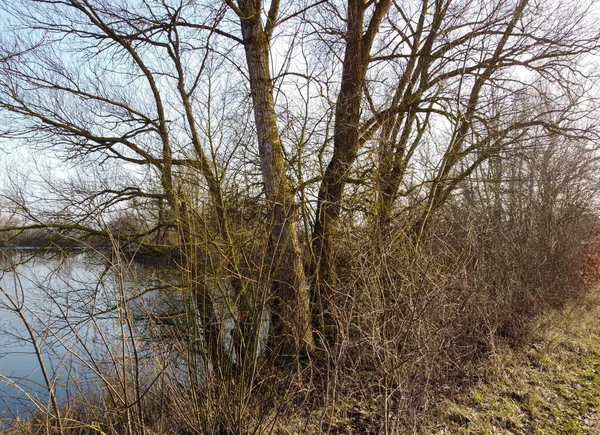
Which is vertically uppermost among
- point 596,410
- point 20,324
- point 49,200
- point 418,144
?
point 418,144

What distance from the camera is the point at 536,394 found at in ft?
16.4

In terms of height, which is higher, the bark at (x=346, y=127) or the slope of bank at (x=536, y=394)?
the bark at (x=346, y=127)

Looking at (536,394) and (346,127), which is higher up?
(346,127)

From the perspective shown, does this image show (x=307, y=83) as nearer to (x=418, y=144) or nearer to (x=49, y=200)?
(x=418, y=144)

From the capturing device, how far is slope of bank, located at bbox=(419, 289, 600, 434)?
13.9 ft

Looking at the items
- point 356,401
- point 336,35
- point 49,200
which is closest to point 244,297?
point 356,401

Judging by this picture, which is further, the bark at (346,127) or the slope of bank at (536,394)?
the bark at (346,127)

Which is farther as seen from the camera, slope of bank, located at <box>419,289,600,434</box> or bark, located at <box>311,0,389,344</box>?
bark, located at <box>311,0,389,344</box>

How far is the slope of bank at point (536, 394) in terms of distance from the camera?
425cm

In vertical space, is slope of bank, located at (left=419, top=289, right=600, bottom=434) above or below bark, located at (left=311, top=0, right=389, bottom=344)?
below

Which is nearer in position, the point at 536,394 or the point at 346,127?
the point at 536,394

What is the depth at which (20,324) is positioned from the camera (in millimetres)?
6586

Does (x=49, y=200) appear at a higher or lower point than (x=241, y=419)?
higher

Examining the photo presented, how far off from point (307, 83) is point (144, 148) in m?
3.51
